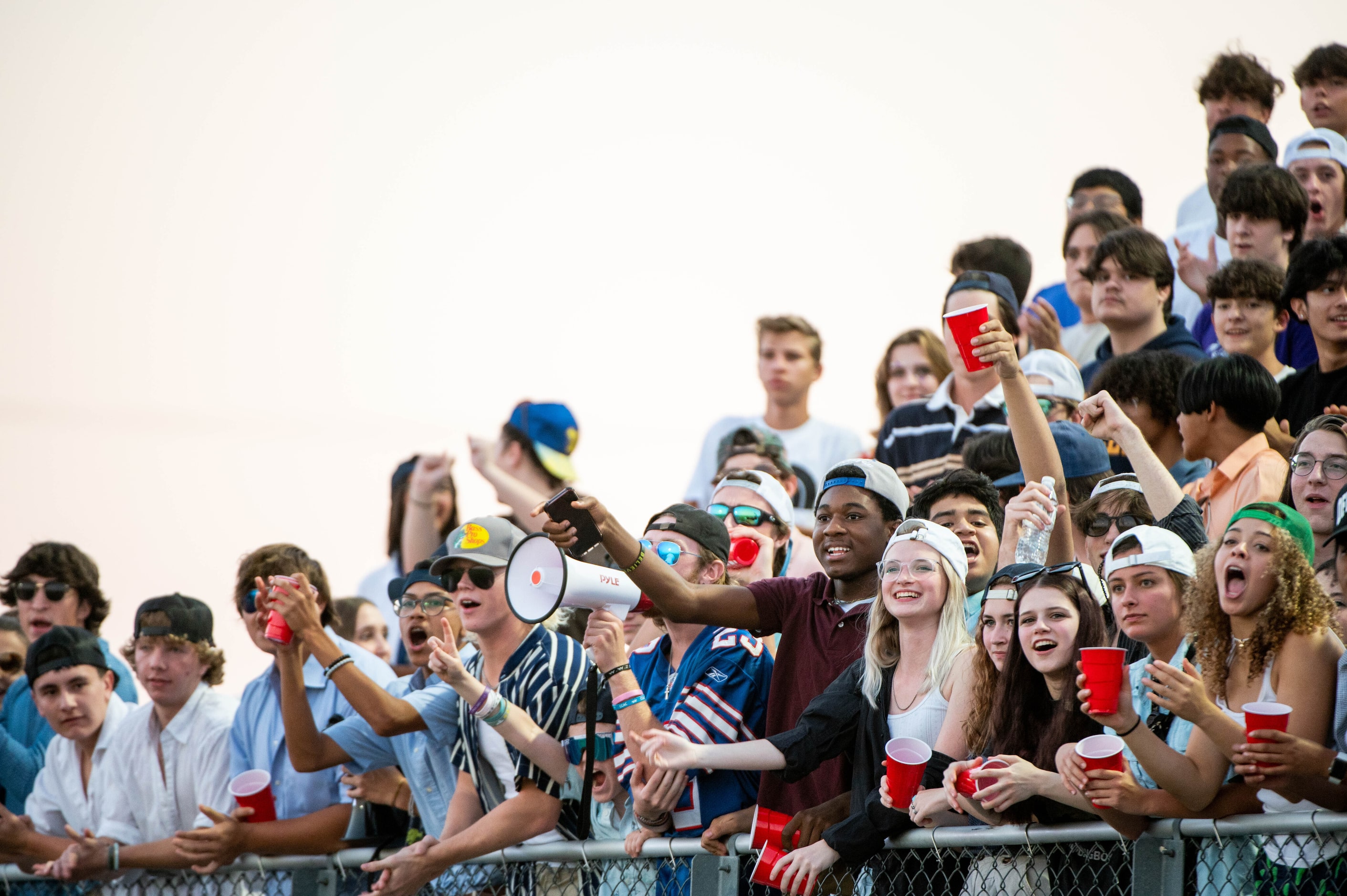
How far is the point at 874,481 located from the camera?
5.45 metres

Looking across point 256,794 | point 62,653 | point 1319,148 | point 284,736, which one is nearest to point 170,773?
point 284,736

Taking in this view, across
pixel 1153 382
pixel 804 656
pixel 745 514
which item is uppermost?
pixel 1153 382

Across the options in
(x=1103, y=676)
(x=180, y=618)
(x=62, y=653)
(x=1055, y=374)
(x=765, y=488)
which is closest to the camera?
(x=1103, y=676)

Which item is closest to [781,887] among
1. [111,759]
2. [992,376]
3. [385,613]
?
[992,376]

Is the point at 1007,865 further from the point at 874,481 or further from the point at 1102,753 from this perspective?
the point at 874,481

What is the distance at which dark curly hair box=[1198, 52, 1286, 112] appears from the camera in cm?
898

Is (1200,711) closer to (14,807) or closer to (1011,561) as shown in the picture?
(1011,561)

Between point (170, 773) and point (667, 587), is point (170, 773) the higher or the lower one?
the lower one

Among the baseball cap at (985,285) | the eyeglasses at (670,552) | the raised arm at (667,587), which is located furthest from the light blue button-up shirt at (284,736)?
the baseball cap at (985,285)

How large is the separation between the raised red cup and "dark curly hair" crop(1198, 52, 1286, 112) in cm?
607

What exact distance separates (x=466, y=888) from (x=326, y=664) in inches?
39.8

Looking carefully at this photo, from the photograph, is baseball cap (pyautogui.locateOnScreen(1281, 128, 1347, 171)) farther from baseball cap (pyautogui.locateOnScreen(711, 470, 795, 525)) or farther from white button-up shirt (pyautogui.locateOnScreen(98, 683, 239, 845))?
white button-up shirt (pyautogui.locateOnScreen(98, 683, 239, 845))

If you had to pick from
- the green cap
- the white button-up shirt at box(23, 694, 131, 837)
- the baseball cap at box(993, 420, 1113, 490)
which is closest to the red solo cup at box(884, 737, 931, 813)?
the green cap

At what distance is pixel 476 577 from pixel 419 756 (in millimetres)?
790
